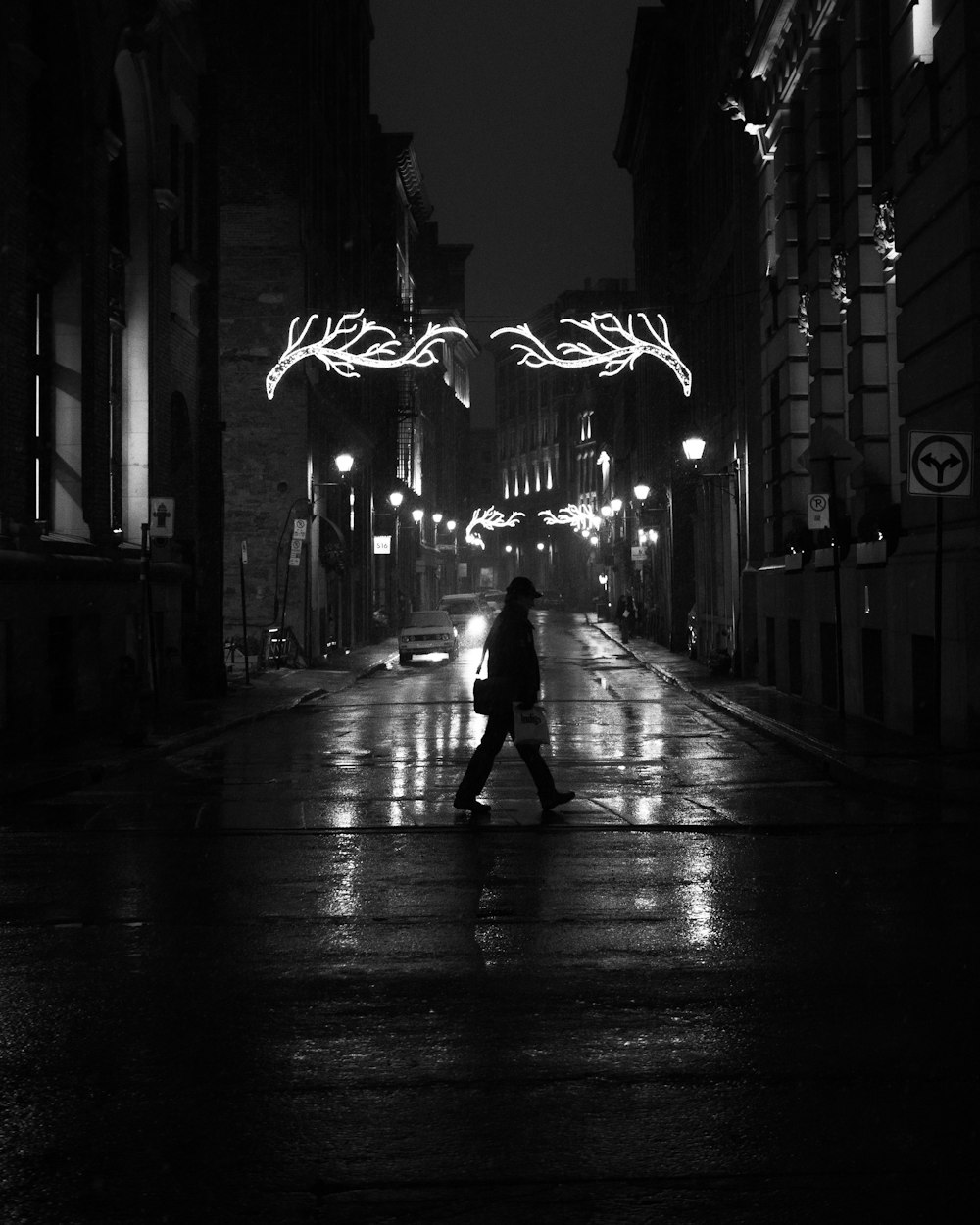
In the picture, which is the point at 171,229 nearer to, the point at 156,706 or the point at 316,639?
the point at 156,706

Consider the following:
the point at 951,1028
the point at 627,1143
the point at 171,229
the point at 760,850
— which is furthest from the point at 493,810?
the point at 171,229

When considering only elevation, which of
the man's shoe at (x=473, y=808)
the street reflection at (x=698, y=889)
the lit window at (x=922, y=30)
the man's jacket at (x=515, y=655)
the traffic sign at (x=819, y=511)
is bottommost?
the street reflection at (x=698, y=889)

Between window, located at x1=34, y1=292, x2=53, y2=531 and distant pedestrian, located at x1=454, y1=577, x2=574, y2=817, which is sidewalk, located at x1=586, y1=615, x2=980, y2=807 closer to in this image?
distant pedestrian, located at x1=454, y1=577, x2=574, y2=817

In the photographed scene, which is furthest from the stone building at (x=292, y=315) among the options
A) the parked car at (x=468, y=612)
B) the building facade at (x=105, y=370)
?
the parked car at (x=468, y=612)

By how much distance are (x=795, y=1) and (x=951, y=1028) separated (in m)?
23.6

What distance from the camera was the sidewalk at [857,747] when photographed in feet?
47.9

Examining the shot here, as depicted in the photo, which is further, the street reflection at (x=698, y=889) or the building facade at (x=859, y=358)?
the building facade at (x=859, y=358)

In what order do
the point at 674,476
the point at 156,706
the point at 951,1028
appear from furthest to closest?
the point at 674,476 → the point at 156,706 → the point at 951,1028

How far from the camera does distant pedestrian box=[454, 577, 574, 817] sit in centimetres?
1341

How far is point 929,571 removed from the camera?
18.3 m

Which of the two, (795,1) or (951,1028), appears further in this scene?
(795,1)

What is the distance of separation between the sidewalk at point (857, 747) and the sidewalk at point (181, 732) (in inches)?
294

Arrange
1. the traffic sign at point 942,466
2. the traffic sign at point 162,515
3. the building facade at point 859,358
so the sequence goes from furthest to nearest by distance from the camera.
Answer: the traffic sign at point 162,515 < the building facade at point 859,358 < the traffic sign at point 942,466

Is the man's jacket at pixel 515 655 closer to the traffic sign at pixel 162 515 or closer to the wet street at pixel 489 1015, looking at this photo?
the wet street at pixel 489 1015
